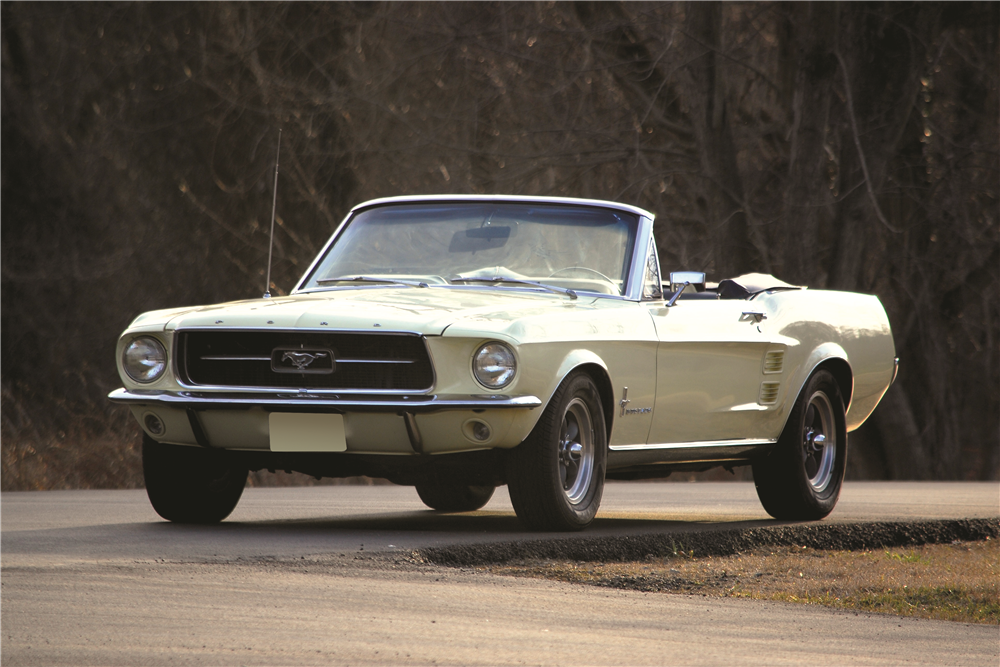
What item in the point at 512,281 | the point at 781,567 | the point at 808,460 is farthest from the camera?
the point at 808,460

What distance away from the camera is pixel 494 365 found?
266 inches

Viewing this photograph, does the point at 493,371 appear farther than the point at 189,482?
No

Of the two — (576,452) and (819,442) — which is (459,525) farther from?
(819,442)

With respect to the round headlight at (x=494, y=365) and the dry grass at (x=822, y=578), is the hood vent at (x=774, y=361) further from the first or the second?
the round headlight at (x=494, y=365)

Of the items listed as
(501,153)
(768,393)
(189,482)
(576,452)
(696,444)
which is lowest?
(189,482)

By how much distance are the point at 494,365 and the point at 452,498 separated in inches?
118

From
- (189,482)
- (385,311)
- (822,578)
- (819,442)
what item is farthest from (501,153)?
(822,578)

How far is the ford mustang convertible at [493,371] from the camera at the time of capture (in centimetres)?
681

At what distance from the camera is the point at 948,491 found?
1277 cm

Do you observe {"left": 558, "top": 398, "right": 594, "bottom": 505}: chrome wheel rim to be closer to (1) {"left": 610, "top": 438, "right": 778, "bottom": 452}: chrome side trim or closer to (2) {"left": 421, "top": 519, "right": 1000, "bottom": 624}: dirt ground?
(1) {"left": 610, "top": 438, "right": 778, "bottom": 452}: chrome side trim

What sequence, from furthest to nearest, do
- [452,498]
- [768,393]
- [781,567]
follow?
[452,498], [768,393], [781,567]

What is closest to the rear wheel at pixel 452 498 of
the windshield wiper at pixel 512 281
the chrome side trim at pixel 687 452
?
the chrome side trim at pixel 687 452

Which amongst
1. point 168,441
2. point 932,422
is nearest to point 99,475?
point 168,441

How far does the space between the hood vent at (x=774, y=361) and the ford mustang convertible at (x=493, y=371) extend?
1cm
